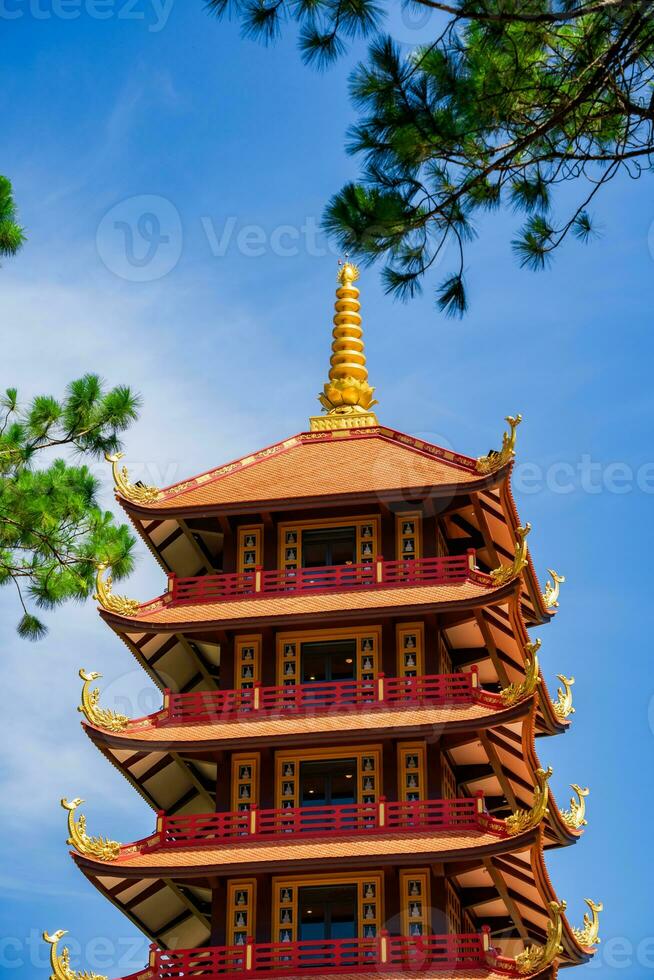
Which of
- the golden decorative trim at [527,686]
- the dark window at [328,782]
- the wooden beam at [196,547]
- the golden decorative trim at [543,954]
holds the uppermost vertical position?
the wooden beam at [196,547]

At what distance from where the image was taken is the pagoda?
3400 cm

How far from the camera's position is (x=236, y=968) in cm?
3338

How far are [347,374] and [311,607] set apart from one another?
29.4 ft

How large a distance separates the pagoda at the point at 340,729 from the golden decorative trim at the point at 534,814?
0.14 feet

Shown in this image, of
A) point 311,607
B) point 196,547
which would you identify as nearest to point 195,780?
point 311,607

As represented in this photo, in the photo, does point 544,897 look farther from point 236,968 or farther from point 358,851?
point 236,968

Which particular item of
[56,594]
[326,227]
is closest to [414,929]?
[56,594]

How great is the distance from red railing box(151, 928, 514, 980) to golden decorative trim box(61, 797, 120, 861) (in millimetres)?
2208

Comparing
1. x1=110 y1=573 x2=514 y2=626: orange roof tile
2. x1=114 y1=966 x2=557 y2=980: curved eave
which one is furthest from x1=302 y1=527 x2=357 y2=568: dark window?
x1=114 y1=966 x2=557 y2=980: curved eave

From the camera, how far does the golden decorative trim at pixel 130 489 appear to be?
38.8m

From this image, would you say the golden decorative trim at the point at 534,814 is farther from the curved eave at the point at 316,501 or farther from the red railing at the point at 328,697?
the curved eave at the point at 316,501

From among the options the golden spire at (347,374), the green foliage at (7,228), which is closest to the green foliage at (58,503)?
the green foliage at (7,228)

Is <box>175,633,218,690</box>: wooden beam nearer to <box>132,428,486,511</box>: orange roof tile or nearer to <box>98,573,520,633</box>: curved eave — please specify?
<box>98,573,520,633</box>: curved eave

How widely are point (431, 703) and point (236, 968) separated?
6.57 m
